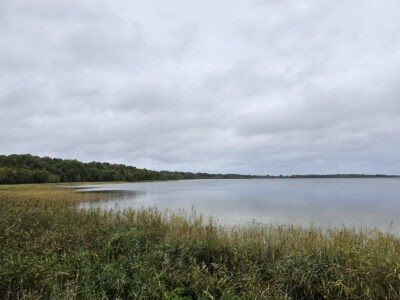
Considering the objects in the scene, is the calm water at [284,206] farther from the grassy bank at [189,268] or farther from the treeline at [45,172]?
the treeline at [45,172]

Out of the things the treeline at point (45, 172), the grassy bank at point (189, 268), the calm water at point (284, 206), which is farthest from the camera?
the treeline at point (45, 172)

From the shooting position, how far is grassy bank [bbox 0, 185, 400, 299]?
15.2 feet

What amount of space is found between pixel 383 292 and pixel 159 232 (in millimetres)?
6754

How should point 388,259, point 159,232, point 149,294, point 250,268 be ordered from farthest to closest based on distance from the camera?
point 159,232 → point 250,268 → point 388,259 → point 149,294

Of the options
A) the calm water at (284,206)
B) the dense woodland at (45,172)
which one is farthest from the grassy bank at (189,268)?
the dense woodland at (45,172)

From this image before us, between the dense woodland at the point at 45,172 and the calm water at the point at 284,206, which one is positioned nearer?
the calm water at the point at 284,206

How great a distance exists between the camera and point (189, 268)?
5746 mm

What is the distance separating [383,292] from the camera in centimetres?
466

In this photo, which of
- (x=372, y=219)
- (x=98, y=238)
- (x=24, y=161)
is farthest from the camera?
(x=24, y=161)

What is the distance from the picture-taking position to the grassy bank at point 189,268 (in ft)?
15.2

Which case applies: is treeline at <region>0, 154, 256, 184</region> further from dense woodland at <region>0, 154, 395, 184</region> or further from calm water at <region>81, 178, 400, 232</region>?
calm water at <region>81, 178, 400, 232</region>

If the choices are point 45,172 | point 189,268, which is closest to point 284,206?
point 189,268

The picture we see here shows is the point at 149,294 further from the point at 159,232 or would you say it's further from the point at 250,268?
the point at 159,232

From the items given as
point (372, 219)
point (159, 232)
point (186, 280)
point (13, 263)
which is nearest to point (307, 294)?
point (186, 280)
